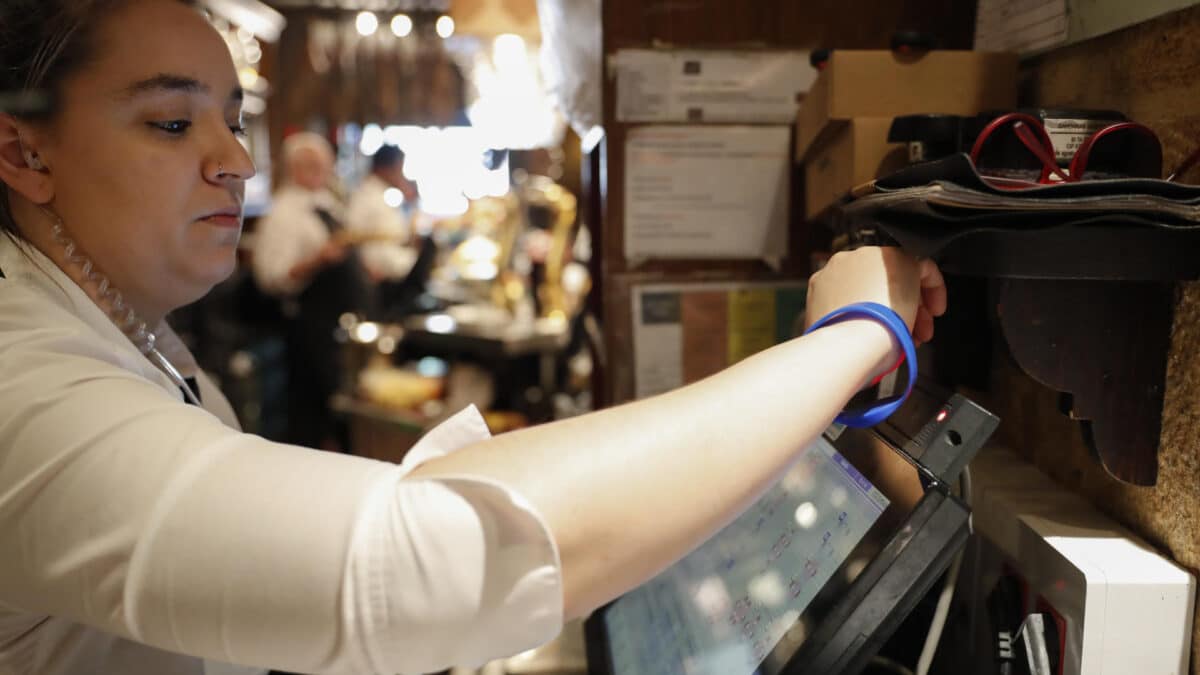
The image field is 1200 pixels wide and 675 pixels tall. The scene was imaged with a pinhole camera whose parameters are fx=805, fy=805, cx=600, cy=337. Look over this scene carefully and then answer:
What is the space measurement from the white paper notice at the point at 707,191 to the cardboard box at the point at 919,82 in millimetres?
449

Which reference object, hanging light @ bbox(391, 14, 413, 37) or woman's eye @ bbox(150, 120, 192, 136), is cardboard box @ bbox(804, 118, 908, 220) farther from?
hanging light @ bbox(391, 14, 413, 37)

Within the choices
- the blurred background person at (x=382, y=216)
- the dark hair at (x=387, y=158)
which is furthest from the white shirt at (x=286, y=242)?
the dark hair at (x=387, y=158)

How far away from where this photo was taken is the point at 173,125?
0.75 m

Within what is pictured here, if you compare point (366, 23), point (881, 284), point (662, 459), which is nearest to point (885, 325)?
point (881, 284)

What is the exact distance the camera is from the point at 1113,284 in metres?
0.70

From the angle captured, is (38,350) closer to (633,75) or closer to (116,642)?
(116,642)

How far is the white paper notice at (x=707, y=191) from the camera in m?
1.47

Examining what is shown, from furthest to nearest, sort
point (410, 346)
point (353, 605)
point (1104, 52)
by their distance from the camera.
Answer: point (410, 346) → point (1104, 52) → point (353, 605)

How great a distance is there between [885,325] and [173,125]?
65 cm

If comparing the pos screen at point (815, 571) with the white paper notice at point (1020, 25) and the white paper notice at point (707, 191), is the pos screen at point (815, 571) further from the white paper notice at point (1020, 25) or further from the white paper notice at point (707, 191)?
the white paper notice at point (707, 191)

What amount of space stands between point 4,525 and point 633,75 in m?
1.19

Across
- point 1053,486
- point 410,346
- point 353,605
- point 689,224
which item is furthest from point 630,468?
point 410,346

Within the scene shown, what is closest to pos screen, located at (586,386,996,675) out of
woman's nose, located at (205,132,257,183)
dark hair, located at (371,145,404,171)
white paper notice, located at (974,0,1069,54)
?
white paper notice, located at (974,0,1069,54)

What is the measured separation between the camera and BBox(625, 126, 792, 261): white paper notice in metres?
1.47
